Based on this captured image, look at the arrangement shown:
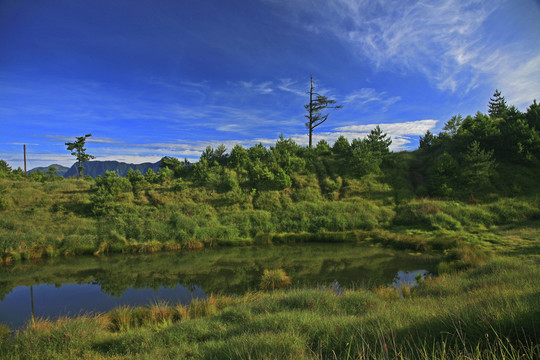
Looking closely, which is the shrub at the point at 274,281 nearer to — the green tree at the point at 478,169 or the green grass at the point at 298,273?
the green grass at the point at 298,273

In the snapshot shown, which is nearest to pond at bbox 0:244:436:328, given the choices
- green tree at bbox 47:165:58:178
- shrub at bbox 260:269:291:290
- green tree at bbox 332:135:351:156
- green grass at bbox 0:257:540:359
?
shrub at bbox 260:269:291:290

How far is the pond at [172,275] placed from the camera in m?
10.3

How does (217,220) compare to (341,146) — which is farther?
(341,146)

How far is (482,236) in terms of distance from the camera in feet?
53.6

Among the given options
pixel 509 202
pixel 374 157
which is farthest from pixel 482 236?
pixel 374 157

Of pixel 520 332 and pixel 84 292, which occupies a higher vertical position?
pixel 520 332

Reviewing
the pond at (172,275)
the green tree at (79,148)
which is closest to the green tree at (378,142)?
the pond at (172,275)

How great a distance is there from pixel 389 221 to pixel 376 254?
6843mm

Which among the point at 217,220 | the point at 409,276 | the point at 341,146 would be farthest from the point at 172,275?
the point at 341,146

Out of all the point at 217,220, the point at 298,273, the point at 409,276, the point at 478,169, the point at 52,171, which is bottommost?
the point at 298,273

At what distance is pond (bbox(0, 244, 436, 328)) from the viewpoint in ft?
33.9

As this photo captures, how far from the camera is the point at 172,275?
42.9 ft

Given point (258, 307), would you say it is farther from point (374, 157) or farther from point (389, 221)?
point (374, 157)

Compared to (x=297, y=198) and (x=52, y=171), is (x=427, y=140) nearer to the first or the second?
(x=297, y=198)
